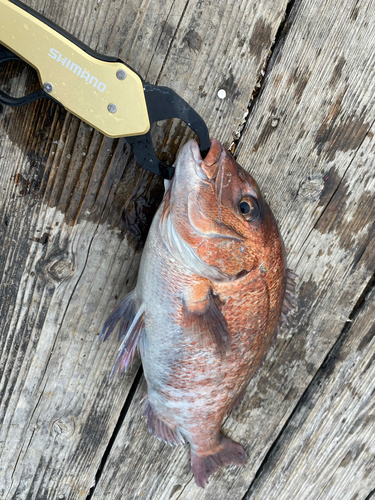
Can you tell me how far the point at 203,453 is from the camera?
1390mm

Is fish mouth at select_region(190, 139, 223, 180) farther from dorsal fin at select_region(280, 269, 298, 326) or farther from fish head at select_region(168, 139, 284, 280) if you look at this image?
dorsal fin at select_region(280, 269, 298, 326)

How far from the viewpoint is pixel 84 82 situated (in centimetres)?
91

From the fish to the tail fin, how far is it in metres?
0.26

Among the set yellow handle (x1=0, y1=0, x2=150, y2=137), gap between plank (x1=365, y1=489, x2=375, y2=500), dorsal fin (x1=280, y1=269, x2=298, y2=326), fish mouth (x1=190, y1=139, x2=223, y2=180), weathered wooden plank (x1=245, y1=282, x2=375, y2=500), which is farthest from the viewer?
gap between plank (x1=365, y1=489, x2=375, y2=500)

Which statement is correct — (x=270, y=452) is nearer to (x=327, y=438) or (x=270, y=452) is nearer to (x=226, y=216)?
(x=327, y=438)

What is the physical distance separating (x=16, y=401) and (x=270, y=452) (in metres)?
1.16

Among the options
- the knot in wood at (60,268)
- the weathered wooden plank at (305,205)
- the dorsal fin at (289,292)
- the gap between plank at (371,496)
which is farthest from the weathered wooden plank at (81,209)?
the gap between plank at (371,496)

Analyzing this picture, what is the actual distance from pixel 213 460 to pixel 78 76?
4.97ft

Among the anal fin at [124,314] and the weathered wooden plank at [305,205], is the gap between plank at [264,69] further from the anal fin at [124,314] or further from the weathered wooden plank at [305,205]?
the anal fin at [124,314]

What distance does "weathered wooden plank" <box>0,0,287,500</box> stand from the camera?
42.6 inches

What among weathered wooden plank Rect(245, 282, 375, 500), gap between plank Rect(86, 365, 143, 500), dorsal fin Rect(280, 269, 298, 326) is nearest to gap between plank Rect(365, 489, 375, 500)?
weathered wooden plank Rect(245, 282, 375, 500)

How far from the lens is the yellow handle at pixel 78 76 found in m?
0.86

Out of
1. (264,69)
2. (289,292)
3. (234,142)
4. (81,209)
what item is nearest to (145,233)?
(81,209)

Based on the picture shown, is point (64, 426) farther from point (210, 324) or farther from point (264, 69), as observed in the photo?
point (264, 69)
